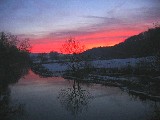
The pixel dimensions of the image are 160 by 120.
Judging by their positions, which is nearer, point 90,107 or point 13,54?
point 90,107

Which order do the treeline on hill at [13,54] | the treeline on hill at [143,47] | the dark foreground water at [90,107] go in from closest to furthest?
the dark foreground water at [90,107]
the treeline on hill at [143,47]
the treeline on hill at [13,54]

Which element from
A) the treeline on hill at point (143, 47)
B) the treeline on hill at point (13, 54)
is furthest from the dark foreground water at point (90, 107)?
the treeline on hill at point (13, 54)

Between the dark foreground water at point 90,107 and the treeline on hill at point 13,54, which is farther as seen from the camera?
the treeline on hill at point 13,54

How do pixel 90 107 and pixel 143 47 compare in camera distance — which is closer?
pixel 90 107

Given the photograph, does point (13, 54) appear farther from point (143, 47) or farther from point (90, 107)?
point (90, 107)

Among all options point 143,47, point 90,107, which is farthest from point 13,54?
point 90,107

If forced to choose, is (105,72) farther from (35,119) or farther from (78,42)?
(35,119)

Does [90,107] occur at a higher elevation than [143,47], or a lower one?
lower

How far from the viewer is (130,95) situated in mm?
26594

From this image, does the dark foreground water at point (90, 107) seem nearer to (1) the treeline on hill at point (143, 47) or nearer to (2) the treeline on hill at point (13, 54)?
(1) the treeline on hill at point (143, 47)

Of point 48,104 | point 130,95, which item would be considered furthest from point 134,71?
point 48,104

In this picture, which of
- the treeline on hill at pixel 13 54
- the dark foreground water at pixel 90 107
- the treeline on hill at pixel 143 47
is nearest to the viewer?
the dark foreground water at pixel 90 107

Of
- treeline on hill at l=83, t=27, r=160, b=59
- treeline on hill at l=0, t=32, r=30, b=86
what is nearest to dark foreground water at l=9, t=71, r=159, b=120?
treeline on hill at l=83, t=27, r=160, b=59

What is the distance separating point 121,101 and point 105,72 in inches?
1086
